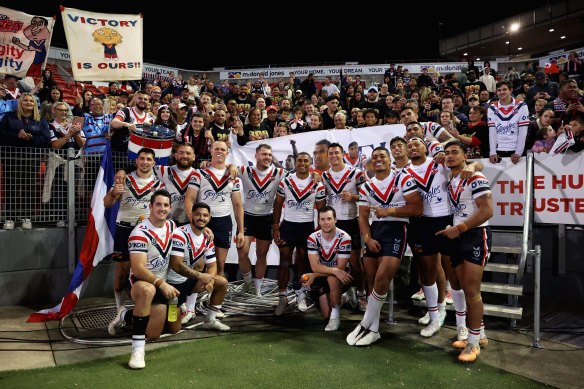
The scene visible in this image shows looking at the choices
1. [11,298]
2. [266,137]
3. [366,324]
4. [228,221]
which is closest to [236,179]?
[228,221]

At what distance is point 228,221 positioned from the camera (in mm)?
6590

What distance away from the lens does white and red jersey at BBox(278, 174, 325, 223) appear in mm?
6613

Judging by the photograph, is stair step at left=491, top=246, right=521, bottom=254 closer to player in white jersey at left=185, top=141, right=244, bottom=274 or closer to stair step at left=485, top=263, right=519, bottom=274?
stair step at left=485, top=263, right=519, bottom=274

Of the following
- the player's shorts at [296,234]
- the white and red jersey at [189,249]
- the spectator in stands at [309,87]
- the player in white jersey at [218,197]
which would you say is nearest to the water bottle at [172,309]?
the white and red jersey at [189,249]

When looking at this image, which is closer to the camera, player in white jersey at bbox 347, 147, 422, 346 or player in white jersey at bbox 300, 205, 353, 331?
player in white jersey at bbox 347, 147, 422, 346

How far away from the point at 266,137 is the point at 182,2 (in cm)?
3025

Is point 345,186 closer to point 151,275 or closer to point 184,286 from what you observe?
point 184,286

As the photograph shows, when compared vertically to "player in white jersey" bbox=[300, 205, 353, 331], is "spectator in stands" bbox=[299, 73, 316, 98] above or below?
above

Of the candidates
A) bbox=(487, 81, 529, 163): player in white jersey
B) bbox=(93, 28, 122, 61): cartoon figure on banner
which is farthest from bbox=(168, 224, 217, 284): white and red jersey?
bbox=(487, 81, 529, 163): player in white jersey

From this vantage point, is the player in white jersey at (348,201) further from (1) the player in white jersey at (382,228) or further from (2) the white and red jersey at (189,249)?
(2) the white and red jersey at (189,249)

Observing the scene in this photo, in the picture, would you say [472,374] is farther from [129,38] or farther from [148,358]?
[129,38]

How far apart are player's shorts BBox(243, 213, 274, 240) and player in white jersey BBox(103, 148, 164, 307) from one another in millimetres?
1509

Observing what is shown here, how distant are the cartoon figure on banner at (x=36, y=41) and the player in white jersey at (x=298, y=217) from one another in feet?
15.6

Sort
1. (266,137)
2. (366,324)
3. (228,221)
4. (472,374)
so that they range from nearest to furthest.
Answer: (472,374), (366,324), (228,221), (266,137)
